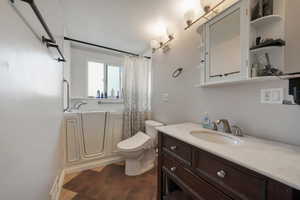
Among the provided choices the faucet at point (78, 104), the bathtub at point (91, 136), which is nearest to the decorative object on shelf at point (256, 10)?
the bathtub at point (91, 136)

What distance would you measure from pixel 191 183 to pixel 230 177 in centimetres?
31

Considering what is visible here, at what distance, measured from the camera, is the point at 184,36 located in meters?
1.66

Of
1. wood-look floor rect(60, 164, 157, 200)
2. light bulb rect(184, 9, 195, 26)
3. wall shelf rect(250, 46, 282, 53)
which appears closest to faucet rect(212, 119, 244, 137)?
wall shelf rect(250, 46, 282, 53)

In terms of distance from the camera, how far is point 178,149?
3.24 ft

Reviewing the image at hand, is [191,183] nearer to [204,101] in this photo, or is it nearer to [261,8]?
[204,101]

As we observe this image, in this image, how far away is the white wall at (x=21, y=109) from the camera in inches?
20.0

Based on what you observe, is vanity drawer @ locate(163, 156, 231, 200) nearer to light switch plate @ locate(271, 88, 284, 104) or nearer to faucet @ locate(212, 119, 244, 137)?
faucet @ locate(212, 119, 244, 137)

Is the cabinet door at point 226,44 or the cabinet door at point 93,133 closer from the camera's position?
the cabinet door at point 226,44

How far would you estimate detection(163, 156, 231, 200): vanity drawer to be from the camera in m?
0.71

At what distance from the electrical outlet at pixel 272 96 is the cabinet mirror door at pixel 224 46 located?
219mm

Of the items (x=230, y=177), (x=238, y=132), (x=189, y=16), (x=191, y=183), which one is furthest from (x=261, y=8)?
(x=191, y=183)

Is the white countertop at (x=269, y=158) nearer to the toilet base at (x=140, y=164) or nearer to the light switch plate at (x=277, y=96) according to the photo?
the light switch plate at (x=277, y=96)

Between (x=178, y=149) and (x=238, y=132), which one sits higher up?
(x=238, y=132)

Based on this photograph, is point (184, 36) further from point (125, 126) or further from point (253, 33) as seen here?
point (125, 126)
